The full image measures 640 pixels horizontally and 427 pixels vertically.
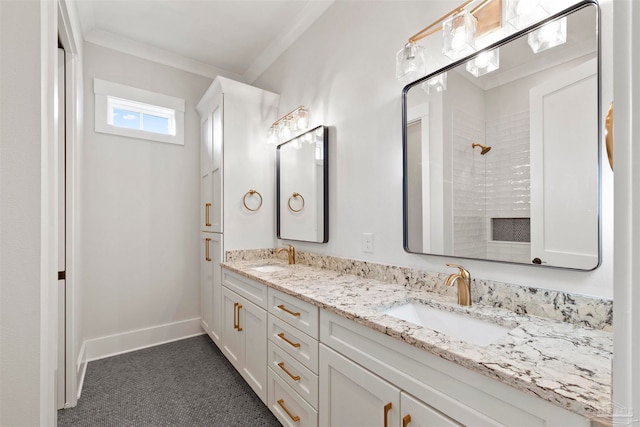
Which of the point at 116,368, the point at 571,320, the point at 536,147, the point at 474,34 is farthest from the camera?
the point at 116,368

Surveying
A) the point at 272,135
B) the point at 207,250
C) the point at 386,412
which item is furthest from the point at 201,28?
the point at 386,412

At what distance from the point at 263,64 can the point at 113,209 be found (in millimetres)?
1957

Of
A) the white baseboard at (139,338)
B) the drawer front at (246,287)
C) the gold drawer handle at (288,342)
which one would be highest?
the drawer front at (246,287)

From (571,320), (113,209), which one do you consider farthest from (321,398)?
(113,209)

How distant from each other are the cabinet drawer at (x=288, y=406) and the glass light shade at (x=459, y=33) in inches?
67.1

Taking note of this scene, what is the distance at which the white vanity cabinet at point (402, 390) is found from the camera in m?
0.70

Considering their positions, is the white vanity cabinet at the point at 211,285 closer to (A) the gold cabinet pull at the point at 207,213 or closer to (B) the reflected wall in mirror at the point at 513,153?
(A) the gold cabinet pull at the point at 207,213

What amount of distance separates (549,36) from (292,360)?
1745mm

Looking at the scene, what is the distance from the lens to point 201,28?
2.46 m

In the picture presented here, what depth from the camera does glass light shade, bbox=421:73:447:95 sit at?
1.39 meters

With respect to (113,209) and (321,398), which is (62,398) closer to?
(113,209)

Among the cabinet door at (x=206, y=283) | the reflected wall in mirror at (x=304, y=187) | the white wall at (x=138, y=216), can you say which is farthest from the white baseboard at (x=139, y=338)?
the reflected wall in mirror at (x=304, y=187)

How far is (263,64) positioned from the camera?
2912 mm

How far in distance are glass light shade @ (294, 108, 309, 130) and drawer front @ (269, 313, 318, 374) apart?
55.1 inches
